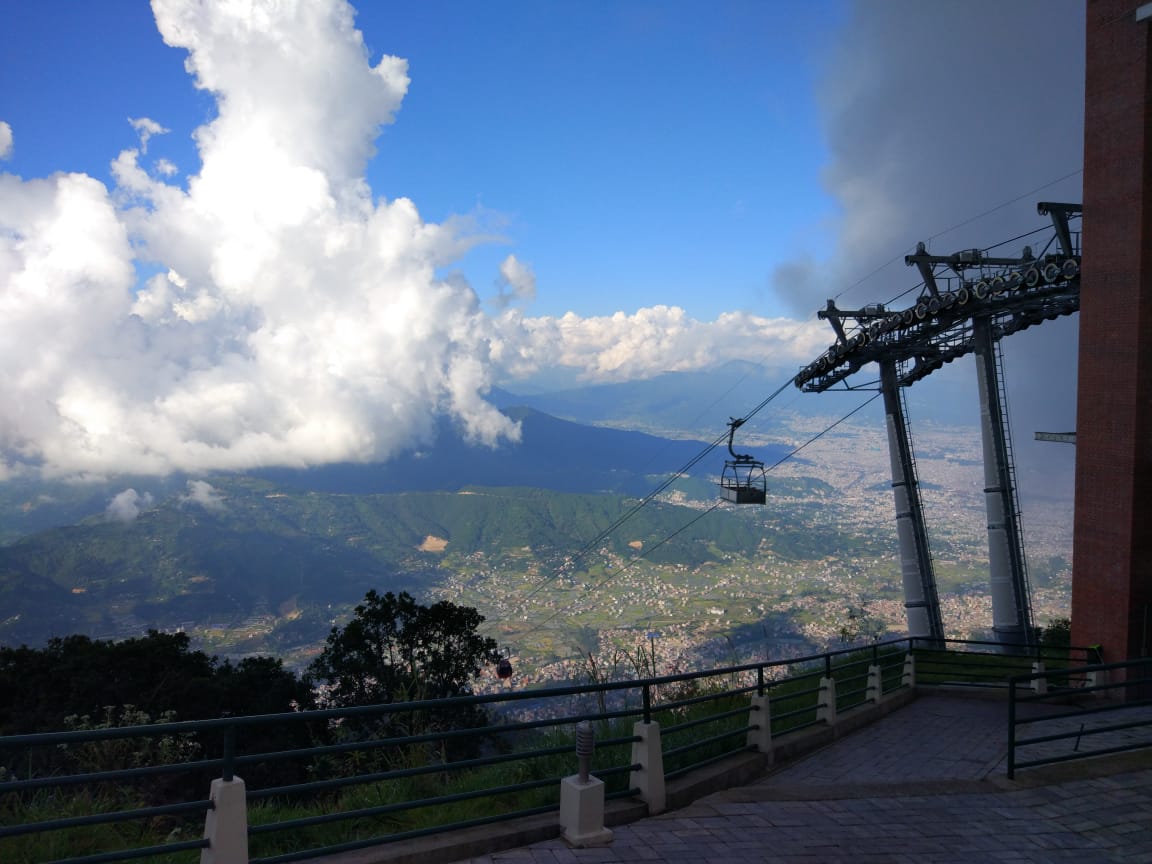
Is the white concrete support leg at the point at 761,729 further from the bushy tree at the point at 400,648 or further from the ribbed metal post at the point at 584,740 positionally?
the bushy tree at the point at 400,648

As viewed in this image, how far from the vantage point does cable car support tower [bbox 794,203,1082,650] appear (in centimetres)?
1862

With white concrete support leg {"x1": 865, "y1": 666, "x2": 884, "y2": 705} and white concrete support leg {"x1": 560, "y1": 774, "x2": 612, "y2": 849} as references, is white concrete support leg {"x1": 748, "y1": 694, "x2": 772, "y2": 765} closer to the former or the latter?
white concrete support leg {"x1": 560, "y1": 774, "x2": 612, "y2": 849}

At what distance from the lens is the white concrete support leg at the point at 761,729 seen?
830 centimetres

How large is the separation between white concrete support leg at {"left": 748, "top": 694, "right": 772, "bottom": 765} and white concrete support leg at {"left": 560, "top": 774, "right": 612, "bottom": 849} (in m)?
3.24

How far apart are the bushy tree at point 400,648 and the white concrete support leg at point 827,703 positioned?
15768 mm

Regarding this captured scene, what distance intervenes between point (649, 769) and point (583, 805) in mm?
996

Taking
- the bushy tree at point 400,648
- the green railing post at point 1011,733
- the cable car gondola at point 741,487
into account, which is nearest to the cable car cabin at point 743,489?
the cable car gondola at point 741,487

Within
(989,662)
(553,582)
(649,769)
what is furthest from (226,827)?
(553,582)

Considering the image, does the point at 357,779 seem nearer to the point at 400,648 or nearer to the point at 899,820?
the point at 899,820

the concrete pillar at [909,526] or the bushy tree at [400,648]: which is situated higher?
the concrete pillar at [909,526]

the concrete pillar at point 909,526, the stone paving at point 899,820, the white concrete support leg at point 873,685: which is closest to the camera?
the stone paving at point 899,820

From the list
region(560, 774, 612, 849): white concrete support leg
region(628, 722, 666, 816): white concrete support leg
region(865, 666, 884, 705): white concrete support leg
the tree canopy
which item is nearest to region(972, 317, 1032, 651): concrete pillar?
region(865, 666, 884, 705): white concrete support leg

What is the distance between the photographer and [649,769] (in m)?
6.28

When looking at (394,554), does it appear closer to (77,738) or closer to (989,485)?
(989,485)
